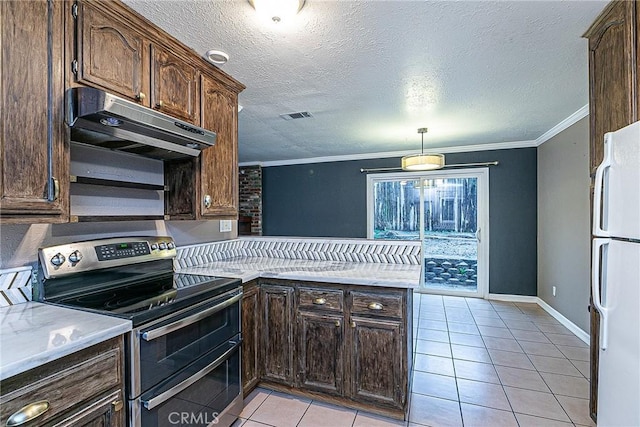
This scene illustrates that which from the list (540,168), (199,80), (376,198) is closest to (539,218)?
(540,168)

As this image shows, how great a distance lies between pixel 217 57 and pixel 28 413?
1972 millimetres

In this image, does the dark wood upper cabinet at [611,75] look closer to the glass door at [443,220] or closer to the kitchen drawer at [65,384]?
the kitchen drawer at [65,384]

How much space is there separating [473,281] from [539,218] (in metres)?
1.36

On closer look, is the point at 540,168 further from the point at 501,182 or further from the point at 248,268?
the point at 248,268

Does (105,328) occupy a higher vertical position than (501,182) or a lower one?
lower

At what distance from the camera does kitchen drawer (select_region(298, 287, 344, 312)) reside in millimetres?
2062

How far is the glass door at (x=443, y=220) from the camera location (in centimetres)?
489

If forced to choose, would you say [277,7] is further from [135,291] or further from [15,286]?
[15,286]

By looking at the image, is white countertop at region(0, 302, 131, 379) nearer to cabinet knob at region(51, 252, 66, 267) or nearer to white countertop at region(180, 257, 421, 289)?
cabinet knob at region(51, 252, 66, 267)

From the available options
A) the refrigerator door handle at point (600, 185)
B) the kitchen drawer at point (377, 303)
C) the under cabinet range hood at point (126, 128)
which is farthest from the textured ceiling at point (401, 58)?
the kitchen drawer at point (377, 303)

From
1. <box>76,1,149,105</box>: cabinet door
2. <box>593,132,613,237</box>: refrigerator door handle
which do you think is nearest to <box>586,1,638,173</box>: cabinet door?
<box>593,132,613,237</box>: refrigerator door handle

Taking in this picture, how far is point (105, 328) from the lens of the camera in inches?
45.3

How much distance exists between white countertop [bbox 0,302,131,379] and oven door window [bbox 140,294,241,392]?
170 millimetres

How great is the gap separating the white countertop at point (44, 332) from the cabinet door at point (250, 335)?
95 cm
